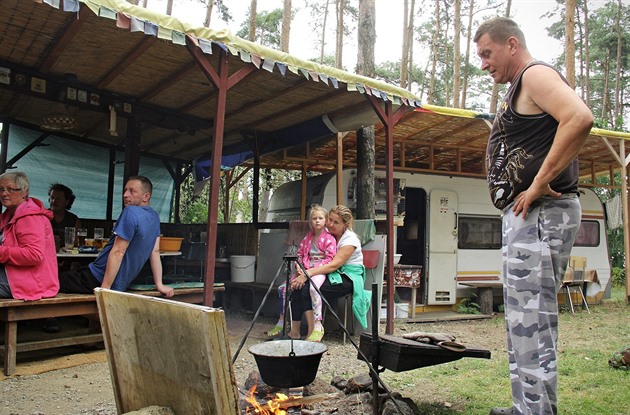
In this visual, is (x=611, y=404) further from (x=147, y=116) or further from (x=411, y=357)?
(x=147, y=116)

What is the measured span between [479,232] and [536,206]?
7391mm

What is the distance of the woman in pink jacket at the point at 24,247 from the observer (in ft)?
13.2

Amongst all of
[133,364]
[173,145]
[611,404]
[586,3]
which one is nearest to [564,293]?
[611,404]

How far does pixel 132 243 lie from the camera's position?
4.70m

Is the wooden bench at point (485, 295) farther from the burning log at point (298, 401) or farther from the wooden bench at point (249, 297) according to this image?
the burning log at point (298, 401)

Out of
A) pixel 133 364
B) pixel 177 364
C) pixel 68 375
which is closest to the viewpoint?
pixel 177 364

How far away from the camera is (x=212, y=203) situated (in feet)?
15.7

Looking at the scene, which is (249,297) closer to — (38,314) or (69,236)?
(69,236)

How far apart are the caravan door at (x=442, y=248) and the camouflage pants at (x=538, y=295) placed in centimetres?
666

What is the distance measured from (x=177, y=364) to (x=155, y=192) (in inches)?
335

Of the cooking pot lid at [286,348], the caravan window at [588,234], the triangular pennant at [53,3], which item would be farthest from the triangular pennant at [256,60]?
the caravan window at [588,234]

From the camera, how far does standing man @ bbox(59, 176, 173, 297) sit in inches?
179

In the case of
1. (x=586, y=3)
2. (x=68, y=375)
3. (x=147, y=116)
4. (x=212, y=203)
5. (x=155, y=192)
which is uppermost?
(x=586, y=3)

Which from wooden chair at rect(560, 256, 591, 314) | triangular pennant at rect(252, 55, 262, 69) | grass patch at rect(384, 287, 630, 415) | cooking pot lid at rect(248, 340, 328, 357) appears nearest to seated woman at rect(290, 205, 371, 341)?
grass patch at rect(384, 287, 630, 415)
